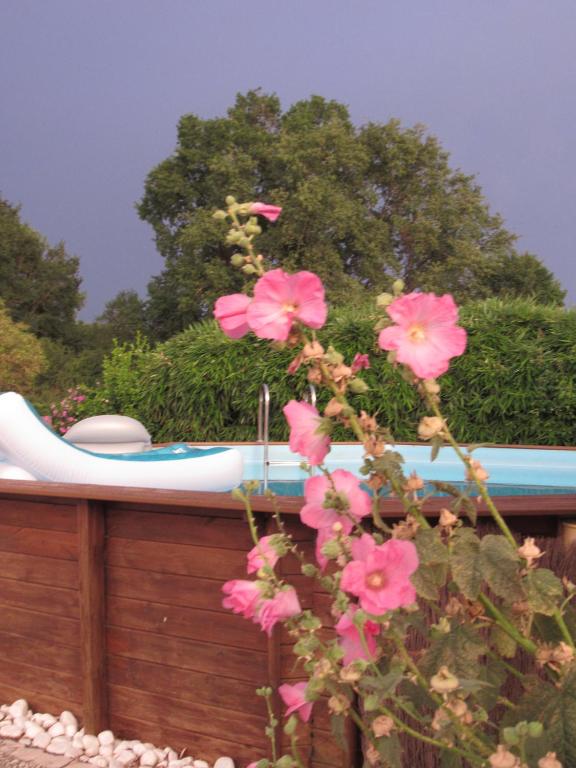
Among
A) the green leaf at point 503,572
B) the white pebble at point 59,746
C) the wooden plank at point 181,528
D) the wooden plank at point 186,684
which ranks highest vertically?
the green leaf at point 503,572

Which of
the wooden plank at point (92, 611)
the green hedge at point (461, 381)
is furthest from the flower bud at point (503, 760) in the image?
the green hedge at point (461, 381)

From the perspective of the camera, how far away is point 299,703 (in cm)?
106

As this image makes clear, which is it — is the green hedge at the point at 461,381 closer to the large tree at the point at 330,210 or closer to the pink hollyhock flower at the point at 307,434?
the pink hollyhock flower at the point at 307,434

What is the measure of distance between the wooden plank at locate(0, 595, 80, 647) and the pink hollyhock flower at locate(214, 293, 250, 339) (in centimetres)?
238

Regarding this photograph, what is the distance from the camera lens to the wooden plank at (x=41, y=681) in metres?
3.08

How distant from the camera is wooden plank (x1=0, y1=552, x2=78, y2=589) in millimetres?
3041

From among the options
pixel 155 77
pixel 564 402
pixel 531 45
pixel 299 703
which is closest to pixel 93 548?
pixel 299 703

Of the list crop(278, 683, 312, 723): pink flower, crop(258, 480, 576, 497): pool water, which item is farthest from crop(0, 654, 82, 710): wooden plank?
crop(258, 480, 576, 497): pool water

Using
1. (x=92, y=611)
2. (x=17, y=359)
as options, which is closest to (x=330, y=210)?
(x=17, y=359)

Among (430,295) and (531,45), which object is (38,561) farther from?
(531,45)

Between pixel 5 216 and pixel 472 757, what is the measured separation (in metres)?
24.4

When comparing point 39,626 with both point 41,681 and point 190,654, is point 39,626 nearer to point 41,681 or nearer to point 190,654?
point 41,681

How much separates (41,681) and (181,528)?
3.17ft

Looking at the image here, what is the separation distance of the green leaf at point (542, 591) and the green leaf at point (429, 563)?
0.10 meters
